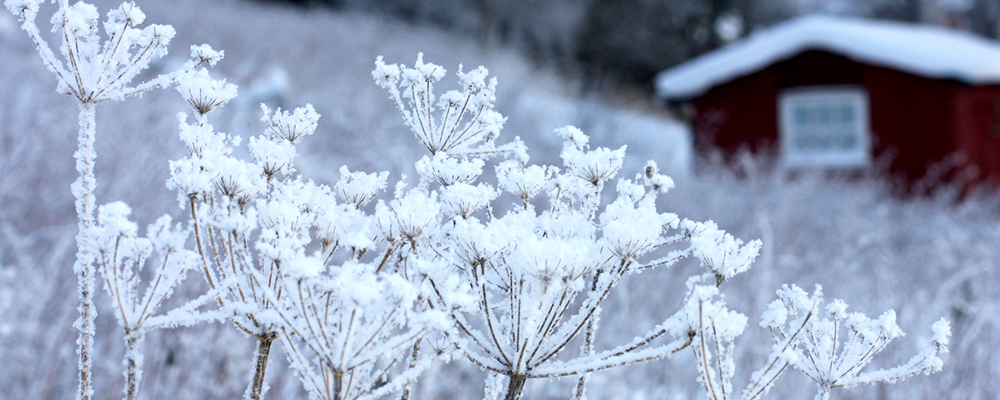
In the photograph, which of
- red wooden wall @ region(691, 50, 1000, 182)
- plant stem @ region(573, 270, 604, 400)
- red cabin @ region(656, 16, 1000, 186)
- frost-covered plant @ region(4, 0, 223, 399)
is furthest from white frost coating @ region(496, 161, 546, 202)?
red wooden wall @ region(691, 50, 1000, 182)

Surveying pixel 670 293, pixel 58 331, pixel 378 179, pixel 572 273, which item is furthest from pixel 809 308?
pixel 670 293

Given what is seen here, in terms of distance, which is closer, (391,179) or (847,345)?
(847,345)

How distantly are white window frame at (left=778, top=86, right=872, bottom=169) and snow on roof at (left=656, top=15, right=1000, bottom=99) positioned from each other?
608mm

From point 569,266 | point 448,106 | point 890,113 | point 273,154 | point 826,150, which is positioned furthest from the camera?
point 826,150

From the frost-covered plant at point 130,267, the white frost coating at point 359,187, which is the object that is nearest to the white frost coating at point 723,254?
the white frost coating at point 359,187

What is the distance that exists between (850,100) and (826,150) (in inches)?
35.0

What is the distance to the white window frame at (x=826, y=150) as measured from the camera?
1063 cm

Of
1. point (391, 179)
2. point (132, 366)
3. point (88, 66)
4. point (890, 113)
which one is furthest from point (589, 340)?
point (890, 113)

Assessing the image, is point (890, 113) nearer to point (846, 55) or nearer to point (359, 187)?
point (846, 55)

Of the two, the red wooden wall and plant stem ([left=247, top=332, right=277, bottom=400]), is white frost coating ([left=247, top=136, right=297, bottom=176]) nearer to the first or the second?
plant stem ([left=247, top=332, right=277, bottom=400])

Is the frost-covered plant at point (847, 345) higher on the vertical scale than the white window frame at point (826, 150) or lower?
lower

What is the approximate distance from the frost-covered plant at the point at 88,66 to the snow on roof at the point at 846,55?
427 inches

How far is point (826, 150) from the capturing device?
1118 cm

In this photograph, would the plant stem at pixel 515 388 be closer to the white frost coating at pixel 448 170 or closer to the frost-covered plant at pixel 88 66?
the white frost coating at pixel 448 170
